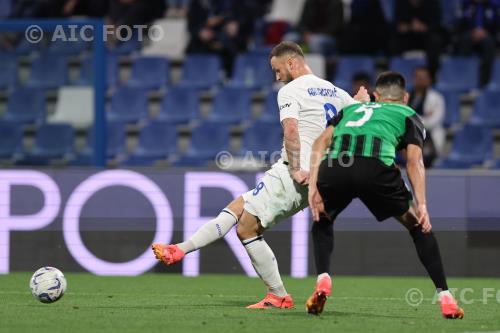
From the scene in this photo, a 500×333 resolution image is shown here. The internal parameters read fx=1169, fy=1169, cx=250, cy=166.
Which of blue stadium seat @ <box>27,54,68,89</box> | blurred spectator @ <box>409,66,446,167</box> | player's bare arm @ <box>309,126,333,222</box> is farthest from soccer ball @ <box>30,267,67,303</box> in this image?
blurred spectator @ <box>409,66,446,167</box>

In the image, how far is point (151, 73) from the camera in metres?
16.9

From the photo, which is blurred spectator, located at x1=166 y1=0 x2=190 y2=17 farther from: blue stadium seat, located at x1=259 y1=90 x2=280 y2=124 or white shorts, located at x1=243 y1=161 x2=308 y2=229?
white shorts, located at x1=243 y1=161 x2=308 y2=229

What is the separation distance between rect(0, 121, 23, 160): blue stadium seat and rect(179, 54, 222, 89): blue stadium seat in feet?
13.0

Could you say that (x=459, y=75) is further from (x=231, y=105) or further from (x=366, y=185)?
(x=366, y=185)

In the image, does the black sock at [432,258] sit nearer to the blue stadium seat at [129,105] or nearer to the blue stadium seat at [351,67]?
the blue stadium seat at [351,67]

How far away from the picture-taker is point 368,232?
12234 millimetres

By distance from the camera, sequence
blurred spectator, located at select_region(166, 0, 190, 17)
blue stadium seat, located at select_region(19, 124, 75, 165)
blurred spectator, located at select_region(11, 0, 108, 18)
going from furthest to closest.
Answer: blurred spectator, located at select_region(166, 0, 190, 17), blurred spectator, located at select_region(11, 0, 108, 18), blue stadium seat, located at select_region(19, 124, 75, 165)

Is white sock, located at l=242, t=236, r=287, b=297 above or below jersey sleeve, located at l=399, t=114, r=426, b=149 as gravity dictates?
below

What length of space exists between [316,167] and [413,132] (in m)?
0.69

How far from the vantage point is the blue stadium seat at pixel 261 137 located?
15.4m

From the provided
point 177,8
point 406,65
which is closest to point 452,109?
point 406,65

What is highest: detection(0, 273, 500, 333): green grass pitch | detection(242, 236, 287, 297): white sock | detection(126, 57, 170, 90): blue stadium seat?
detection(126, 57, 170, 90): blue stadium seat

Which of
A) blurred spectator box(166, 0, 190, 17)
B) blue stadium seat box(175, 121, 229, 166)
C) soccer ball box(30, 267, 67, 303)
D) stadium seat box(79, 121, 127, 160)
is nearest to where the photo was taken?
soccer ball box(30, 267, 67, 303)

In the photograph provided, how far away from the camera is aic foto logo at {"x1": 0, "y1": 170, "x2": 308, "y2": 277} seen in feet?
40.1
